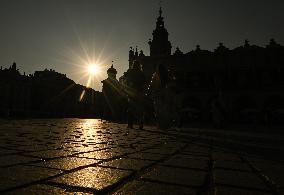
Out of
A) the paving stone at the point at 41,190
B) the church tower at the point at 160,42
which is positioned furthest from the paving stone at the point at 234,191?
the church tower at the point at 160,42

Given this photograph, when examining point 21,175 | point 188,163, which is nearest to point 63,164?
point 21,175

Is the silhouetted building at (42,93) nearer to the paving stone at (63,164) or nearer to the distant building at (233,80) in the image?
the distant building at (233,80)

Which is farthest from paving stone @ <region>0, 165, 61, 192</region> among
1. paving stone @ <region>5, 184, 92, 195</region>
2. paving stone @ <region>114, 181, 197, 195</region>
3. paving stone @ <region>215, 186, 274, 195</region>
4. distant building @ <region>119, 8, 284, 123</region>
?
distant building @ <region>119, 8, 284, 123</region>

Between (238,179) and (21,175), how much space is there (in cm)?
166

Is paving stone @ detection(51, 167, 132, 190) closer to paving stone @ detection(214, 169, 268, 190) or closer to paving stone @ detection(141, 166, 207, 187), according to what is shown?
paving stone @ detection(141, 166, 207, 187)

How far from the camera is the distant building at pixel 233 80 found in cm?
3105

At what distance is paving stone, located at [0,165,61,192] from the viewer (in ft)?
4.85

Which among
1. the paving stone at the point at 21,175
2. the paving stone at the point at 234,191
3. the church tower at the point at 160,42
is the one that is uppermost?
the church tower at the point at 160,42

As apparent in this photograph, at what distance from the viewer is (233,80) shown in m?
33.5

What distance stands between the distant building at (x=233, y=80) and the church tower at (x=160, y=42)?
5143 mm

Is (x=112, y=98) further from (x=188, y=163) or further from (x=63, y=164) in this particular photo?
(x=63, y=164)

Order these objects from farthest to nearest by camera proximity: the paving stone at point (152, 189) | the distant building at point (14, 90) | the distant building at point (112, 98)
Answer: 1. the distant building at point (14, 90)
2. the distant building at point (112, 98)
3. the paving stone at point (152, 189)

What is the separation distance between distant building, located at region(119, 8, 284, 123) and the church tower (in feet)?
16.9

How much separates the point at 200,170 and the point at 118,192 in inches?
43.1
